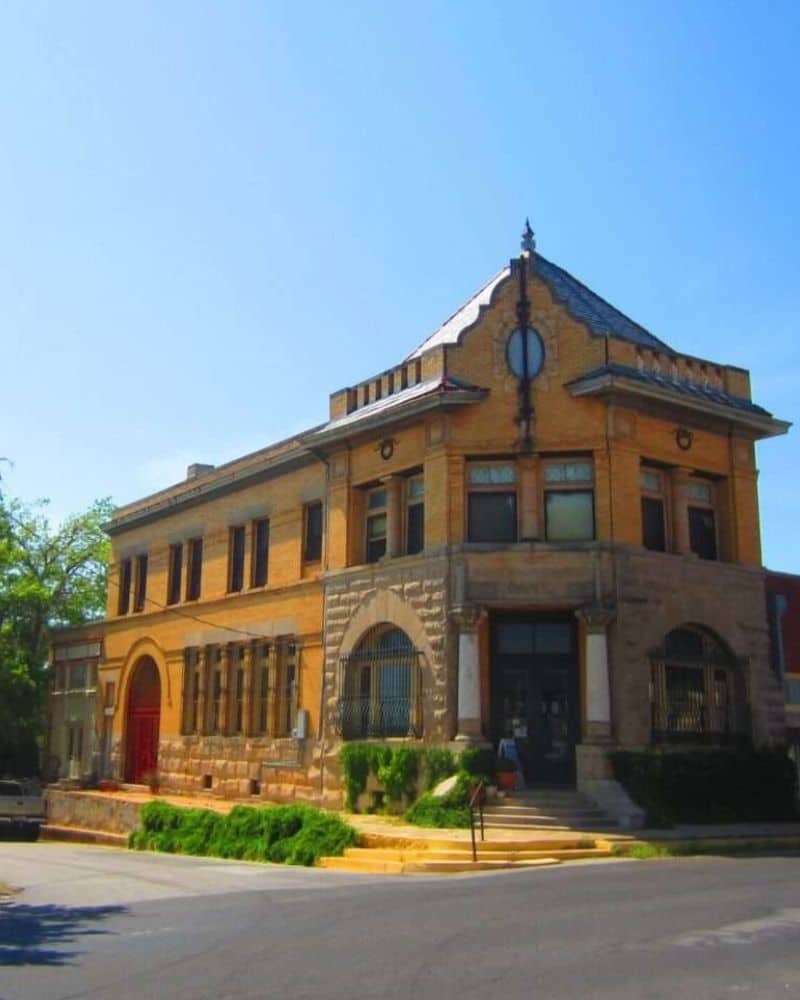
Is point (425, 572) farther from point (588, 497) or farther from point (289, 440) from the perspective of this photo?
point (289, 440)

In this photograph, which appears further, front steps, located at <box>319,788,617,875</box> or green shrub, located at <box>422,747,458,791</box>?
green shrub, located at <box>422,747,458,791</box>

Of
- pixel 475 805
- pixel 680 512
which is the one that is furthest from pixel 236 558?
pixel 475 805

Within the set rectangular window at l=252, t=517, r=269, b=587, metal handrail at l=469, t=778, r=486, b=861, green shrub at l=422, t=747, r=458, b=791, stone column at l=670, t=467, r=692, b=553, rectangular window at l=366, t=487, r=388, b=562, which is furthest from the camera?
rectangular window at l=252, t=517, r=269, b=587

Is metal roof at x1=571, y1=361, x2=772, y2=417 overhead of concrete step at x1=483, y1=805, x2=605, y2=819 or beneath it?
overhead

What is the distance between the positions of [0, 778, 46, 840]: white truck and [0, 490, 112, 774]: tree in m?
10.4

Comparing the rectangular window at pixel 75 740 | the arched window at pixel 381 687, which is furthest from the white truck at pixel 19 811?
the arched window at pixel 381 687

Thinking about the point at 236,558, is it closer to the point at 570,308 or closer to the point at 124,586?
the point at 124,586

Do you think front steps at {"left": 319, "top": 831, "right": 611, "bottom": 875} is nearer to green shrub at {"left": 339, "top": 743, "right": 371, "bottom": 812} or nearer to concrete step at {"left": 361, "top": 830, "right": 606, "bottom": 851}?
concrete step at {"left": 361, "top": 830, "right": 606, "bottom": 851}

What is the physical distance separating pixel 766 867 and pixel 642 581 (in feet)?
25.1

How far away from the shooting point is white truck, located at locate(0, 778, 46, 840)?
30.8 m

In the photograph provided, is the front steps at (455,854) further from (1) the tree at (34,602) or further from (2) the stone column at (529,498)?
(1) the tree at (34,602)

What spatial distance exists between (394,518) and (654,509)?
5.64 meters

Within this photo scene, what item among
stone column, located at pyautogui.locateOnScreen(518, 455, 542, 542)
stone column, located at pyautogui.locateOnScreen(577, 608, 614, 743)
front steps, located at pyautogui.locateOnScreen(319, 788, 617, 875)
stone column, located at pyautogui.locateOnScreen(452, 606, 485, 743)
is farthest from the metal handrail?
stone column, located at pyautogui.locateOnScreen(518, 455, 542, 542)

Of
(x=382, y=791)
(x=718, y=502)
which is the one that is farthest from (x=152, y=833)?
(x=718, y=502)
